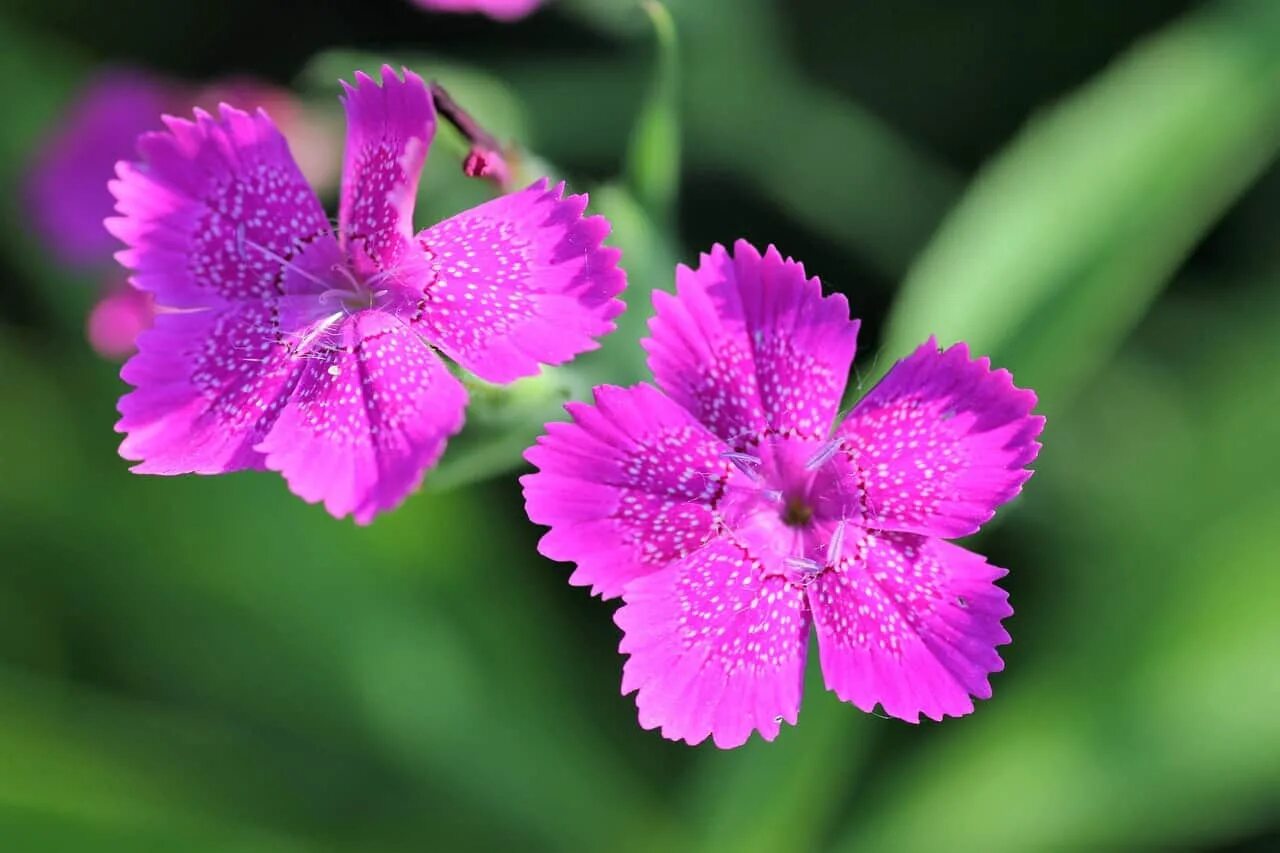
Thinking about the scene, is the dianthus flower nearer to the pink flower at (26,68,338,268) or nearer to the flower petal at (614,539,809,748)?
the pink flower at (26,68,338,268)

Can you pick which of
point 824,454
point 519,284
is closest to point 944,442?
point 824,454

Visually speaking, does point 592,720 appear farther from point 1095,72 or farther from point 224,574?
point 1095,72

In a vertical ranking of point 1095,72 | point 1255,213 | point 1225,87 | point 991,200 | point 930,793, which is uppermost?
point 1095,72

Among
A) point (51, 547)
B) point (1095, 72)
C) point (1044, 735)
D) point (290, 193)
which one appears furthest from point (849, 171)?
point (51, 547)

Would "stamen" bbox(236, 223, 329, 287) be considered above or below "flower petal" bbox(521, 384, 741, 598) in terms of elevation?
above

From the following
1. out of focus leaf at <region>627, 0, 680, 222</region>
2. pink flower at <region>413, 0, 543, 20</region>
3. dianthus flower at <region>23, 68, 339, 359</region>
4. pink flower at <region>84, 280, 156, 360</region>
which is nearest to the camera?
out of focus leaf at <region>627, 0, 680, 222</region>

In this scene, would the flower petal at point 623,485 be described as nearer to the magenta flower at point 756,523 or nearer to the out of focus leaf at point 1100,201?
the magenta flower at point 756,523

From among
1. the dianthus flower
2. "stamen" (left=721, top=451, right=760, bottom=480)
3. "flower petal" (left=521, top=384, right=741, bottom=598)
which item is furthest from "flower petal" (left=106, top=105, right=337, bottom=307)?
the dianthus flower

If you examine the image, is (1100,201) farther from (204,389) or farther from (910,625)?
(204,389)
